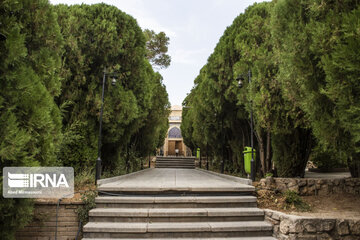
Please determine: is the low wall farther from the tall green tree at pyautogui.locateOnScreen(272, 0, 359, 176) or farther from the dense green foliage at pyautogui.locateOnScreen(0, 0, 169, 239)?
the tall green tree at pyautogui.locateOnScreen(272, 0, 359, 176)

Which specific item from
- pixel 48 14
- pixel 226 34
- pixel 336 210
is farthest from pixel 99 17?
pixel 336 210

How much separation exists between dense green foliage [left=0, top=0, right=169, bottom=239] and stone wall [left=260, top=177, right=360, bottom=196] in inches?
195

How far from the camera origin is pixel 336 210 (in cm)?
424

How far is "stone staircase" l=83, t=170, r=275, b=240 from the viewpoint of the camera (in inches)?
147

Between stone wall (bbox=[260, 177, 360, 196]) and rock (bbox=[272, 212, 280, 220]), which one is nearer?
rock (bbox=[272, 212, 280, 220])

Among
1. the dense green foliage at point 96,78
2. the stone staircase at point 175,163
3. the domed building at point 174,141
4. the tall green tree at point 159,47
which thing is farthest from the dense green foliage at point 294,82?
the domed building at point 174,141

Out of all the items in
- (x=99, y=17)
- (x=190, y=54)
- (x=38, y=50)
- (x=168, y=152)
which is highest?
(x=190, y=54)

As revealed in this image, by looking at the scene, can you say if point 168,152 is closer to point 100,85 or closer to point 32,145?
point 100,85

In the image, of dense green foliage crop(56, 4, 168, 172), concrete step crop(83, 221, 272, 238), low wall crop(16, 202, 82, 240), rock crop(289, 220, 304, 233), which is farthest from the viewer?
dense green foliage crop(56, 4, 168, 172)

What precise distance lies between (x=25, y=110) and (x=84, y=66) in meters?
4.11

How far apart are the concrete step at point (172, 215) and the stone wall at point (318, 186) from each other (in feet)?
4.16

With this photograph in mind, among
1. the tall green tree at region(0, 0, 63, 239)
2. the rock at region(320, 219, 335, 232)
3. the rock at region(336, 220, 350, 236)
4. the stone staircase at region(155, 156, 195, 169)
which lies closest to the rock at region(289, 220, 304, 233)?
the rock at region(320, 219, 335, 232)

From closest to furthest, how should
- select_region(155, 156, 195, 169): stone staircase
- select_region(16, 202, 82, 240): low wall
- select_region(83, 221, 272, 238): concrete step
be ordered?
1. select_region(83, 221, 272, 238): concrete step
2. select_region(16, 202, 82, 240): low wall
3. select_region(155, 156, 195, 169): stone staircase

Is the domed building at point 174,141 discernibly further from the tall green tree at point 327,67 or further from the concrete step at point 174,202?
the tall green tree at point 327,67
